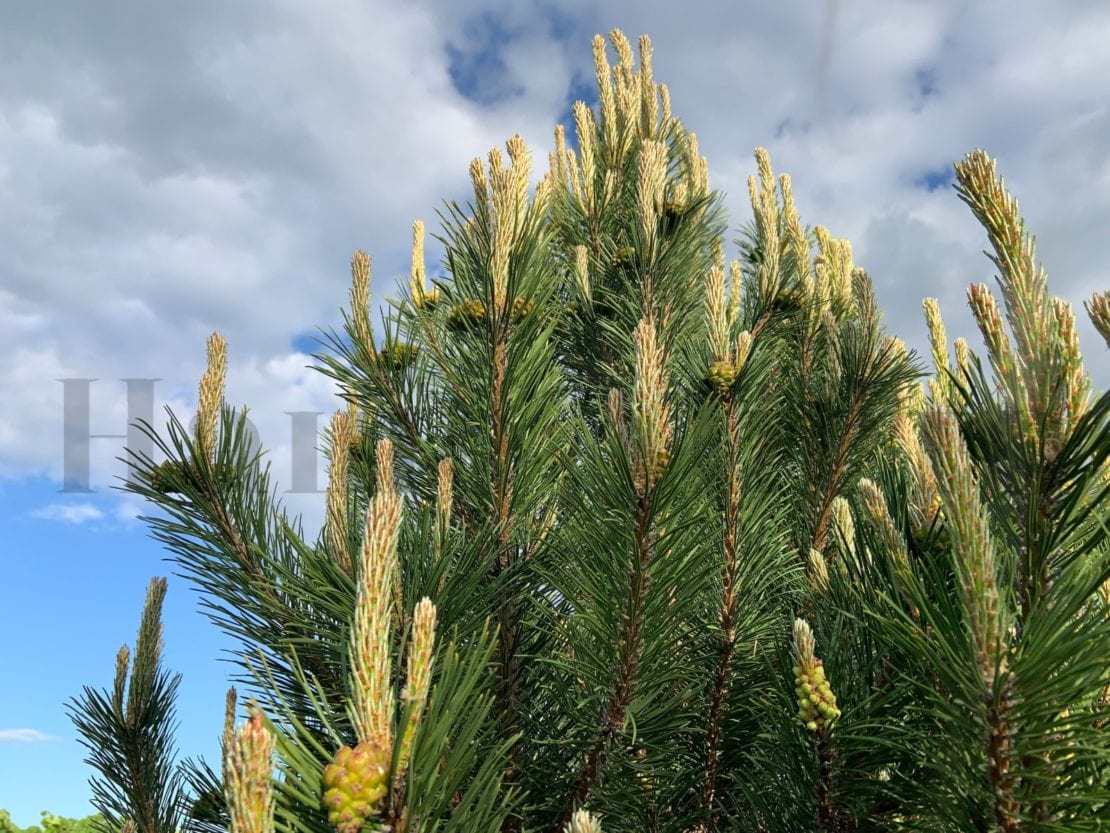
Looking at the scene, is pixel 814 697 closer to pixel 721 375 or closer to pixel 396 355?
pixel 721 375

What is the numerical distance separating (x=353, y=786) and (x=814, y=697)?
836 millimetres

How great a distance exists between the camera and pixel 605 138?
416 centimetres

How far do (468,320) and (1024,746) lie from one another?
1.72m

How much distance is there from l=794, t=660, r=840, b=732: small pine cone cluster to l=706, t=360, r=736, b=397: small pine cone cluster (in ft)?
3.07

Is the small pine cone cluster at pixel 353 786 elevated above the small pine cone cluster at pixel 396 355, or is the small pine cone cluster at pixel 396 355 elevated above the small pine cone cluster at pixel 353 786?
the small pine cone cluster at pixel 396 355

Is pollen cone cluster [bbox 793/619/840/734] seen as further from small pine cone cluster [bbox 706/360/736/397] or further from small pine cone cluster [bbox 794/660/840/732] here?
small pine cone cluster [bbox 706/360/736/397]

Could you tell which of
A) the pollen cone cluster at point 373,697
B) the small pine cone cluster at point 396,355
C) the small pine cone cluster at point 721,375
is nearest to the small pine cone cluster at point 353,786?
the pollen cone cluster at point 373,697

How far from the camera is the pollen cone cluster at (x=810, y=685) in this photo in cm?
138

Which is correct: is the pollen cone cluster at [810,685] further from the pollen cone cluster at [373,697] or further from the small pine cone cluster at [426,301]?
the small pine cone cluster at [426,301]

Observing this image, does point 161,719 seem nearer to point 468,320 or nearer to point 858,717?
point 468,320

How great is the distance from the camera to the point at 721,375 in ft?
7.16

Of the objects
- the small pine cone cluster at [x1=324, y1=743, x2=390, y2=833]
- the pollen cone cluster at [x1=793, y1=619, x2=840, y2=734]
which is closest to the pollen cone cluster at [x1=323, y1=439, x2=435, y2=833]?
the small pine cone cluster at [x1=324, y1=743, x2=390, y2=833]

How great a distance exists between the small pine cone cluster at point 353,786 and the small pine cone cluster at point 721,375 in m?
1.50

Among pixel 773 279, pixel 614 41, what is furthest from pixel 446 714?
pixel 614 41
